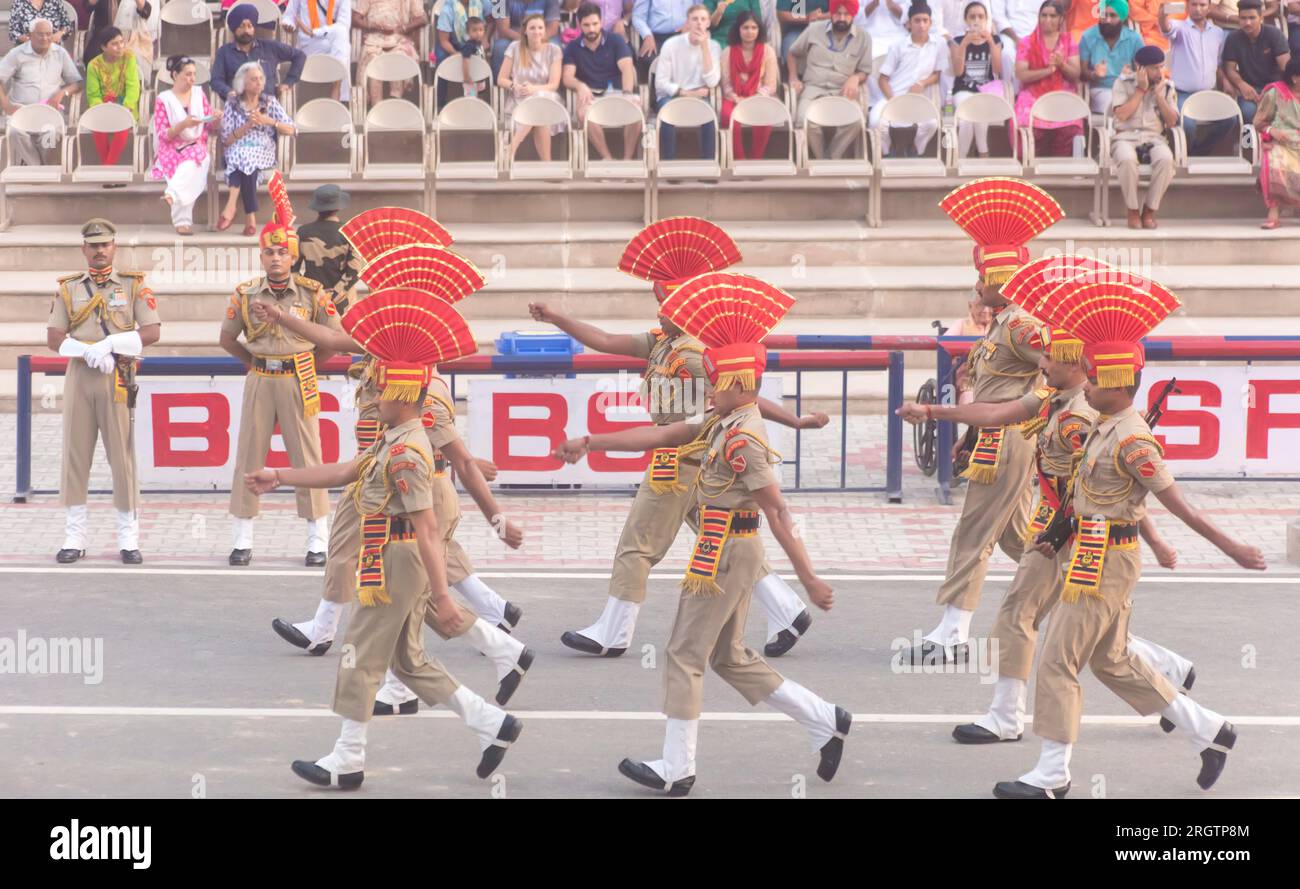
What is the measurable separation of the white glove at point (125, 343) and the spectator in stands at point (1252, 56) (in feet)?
42.9

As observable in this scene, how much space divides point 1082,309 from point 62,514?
837 centimetres

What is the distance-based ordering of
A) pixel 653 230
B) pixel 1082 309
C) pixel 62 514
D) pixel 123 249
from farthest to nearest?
pixel 123 249 < pixel 62 514 < pixel 653 230 < pixel 1082 309

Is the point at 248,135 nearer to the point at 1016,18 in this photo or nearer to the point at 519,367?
the point at 519,367

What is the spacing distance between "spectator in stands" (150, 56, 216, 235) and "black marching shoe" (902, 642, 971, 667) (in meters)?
11.4

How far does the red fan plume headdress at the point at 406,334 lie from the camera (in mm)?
7887

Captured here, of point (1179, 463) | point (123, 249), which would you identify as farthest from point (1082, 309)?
point (123, 249)

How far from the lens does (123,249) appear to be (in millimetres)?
19203

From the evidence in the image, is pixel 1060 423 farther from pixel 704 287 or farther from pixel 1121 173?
pixel 1121 173

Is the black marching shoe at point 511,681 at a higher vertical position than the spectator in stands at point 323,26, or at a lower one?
lower

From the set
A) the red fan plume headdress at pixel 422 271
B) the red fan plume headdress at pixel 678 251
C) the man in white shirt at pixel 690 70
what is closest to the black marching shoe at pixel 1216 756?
the red fan plume headdress at pixel 678 251

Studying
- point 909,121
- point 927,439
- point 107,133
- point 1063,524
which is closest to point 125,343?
point 927,439

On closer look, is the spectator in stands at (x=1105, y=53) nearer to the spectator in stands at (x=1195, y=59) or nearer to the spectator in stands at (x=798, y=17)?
the spectator in stands at (x=1195, y=59)

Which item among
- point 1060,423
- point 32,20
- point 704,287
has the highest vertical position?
point 32,20

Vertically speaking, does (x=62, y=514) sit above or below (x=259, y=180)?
below
